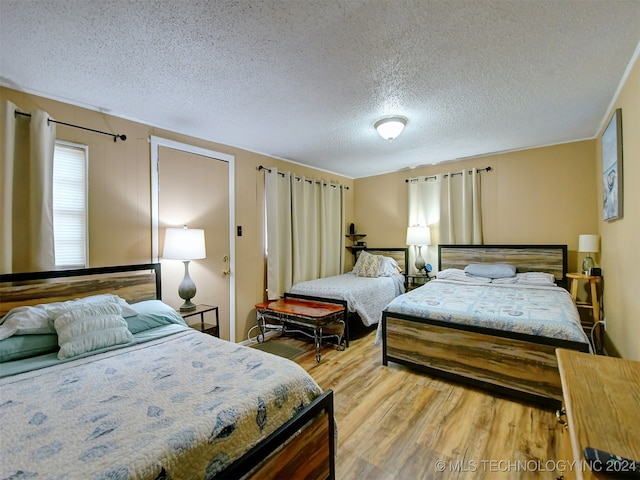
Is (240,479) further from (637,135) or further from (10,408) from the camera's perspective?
(637,135)

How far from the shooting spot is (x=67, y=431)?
99 centimetres

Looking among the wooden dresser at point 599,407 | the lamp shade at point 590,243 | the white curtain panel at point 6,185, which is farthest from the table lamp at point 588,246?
the white curtain panel at point 6,185

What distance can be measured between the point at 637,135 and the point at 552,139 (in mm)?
1879

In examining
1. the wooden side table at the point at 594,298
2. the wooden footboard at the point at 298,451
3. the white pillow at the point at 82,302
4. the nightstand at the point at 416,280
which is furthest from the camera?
the nightstand at the point at 416,280

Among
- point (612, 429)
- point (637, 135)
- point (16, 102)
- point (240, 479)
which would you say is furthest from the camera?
point (16, 102)

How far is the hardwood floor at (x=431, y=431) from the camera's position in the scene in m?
1.61

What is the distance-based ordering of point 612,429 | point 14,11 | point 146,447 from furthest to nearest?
→ point 14,11, point 146,447, point 612,429

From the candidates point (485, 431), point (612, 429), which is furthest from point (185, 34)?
point (485, 431)

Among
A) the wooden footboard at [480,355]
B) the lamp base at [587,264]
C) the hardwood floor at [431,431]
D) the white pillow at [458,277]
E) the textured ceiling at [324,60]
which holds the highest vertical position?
the textured ceiling at [324,60]

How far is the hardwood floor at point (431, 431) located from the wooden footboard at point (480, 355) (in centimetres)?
11

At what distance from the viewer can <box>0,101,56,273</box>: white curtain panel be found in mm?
2055

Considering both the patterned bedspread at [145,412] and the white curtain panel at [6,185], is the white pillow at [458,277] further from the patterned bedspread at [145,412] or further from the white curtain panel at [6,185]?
the white curtain panel at [6,185]

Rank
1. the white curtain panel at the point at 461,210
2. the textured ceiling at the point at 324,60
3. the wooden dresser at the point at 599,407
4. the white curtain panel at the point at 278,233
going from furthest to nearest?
the white curtain panel at the point at 461,210
the white curtain panel at the point at 278,233
the textured ceiling at the point at 324,60
the wooden dresser at the point at 599,407

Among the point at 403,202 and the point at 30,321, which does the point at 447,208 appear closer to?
the point at 403,202
